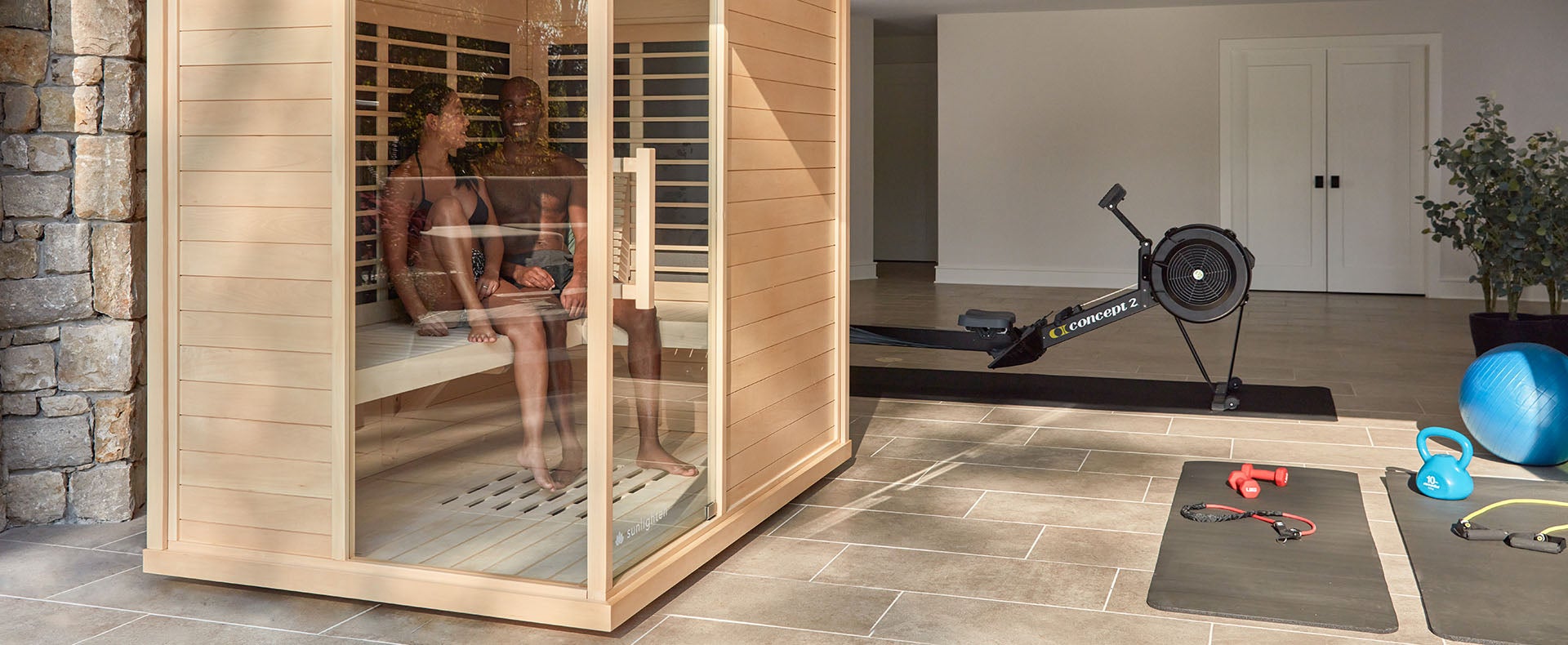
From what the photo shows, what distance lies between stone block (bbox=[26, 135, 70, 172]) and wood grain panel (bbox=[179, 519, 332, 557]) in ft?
3.98

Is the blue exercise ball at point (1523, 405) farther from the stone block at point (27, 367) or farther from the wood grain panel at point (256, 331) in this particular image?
the stone block at point (27, 367)

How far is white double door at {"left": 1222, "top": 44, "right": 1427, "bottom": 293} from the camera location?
10.7 m

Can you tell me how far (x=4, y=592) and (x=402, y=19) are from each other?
176 cm

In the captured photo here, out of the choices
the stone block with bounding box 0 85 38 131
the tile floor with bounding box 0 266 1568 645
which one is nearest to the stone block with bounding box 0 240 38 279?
the stone block with bounding box 0 85 38 131

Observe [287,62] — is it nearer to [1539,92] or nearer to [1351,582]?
[1351,582]

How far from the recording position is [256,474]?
3131 mm

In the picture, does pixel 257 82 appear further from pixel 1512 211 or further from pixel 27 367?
pixel 1512 211

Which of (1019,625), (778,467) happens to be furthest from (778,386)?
(1019,625)

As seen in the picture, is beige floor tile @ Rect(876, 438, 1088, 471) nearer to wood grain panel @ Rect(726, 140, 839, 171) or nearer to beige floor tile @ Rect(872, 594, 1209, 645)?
wood grain panel @ Rect(726, 140, 839, 171)

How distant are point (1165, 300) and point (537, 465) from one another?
337cm

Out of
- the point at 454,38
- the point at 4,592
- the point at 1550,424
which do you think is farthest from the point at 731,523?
the point at 1550,424

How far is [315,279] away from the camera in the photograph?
119 inches

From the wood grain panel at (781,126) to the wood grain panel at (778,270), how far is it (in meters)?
0.38

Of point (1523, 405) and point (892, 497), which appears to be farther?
point (1523, 405)
